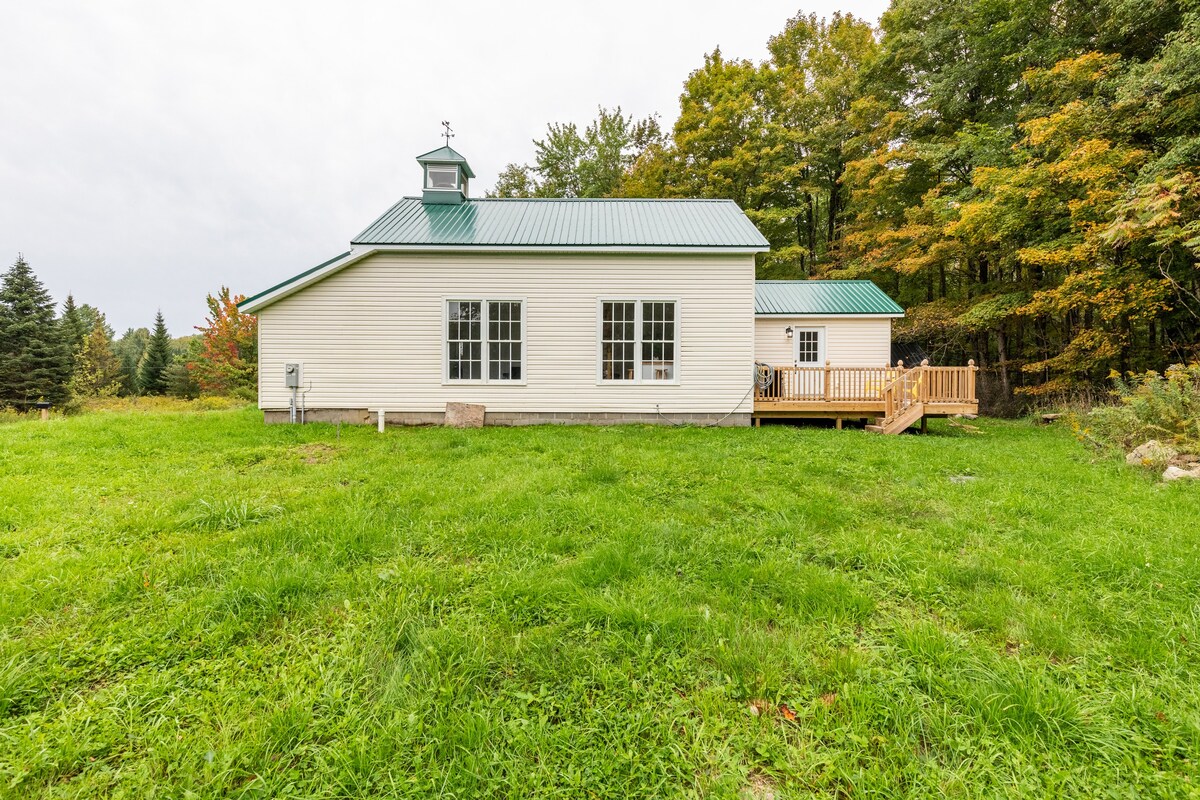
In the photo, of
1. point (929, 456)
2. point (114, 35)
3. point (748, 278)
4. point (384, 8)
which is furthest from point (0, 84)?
point (929, 456)

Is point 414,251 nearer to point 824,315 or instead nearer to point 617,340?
point 617,340

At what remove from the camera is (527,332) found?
10.2m

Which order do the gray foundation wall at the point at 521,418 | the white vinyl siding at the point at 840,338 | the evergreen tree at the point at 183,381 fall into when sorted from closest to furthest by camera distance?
the gray foundation wall at the point at 521,418 < the white vinyl siding at the point at 840,338 < the evergreen tree at the point at 183,381

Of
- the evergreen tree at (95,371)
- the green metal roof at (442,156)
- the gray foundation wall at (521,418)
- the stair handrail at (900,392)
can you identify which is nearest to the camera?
the stair handrail at (900,392)

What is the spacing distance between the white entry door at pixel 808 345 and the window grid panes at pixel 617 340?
5.25 m

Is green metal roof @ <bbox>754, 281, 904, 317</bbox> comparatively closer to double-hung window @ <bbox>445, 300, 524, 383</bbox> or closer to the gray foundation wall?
the gray foundation wall

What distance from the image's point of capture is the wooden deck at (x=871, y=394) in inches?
365

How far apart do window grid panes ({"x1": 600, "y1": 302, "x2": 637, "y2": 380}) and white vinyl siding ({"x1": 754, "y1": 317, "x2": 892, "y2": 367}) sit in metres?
4.32

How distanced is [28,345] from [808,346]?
45968 mm

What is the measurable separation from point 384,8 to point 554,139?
443 inches

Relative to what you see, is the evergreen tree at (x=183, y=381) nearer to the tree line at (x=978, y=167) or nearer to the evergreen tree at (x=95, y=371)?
the evergreen tree at (x=95, y=371)

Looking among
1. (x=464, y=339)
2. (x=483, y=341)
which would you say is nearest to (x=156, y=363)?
(x=464, y=339)

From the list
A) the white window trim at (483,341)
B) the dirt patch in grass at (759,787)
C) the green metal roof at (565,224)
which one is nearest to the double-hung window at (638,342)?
the green metal roof at (565,224)

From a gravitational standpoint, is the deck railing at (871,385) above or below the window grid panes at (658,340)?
below
